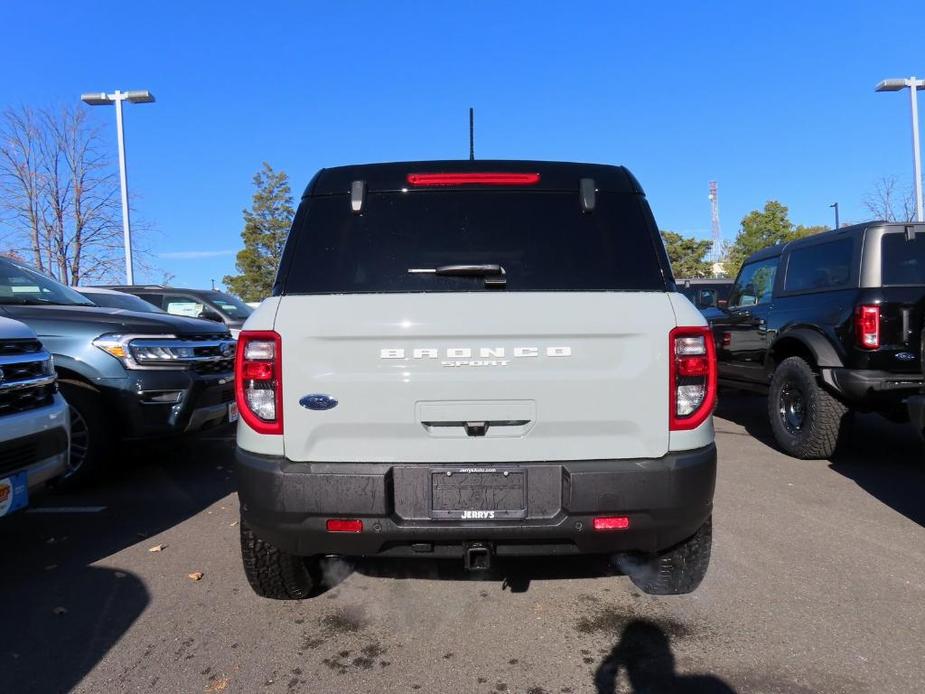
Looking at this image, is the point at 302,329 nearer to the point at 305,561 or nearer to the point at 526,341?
the point at 526,341

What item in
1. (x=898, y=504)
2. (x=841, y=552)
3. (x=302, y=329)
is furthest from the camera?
(x=898, y=504)

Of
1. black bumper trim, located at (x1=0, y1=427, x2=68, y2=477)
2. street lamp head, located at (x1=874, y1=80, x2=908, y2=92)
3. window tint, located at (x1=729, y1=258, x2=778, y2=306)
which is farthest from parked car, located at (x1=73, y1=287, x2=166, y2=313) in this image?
street lamp head, located at (x1=874, y1=80, x2=908, y2=92)

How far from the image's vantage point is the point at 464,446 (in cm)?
238

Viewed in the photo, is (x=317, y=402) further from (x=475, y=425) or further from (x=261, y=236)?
(x=261, y=236)

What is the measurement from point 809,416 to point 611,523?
4.05 m

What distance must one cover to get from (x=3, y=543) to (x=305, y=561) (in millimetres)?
2471

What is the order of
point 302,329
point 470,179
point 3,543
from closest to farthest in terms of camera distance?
point 302,329 → point 470,179 → point 3,543

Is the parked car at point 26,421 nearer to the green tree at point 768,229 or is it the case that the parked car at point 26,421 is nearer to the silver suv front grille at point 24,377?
the silver suv front grille at point 24,377

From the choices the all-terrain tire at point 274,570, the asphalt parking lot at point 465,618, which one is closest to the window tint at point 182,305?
the asphalt parking lot at point 465,618

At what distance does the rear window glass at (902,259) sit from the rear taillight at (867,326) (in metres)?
0.30

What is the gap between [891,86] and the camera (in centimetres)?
1405

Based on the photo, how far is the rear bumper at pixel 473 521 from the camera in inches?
92.7

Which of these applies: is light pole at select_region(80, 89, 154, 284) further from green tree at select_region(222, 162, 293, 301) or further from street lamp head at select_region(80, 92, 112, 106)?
green tree at select_region(222, 162, 293, 301)

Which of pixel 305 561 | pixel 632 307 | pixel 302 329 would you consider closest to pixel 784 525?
pixel 632 307
